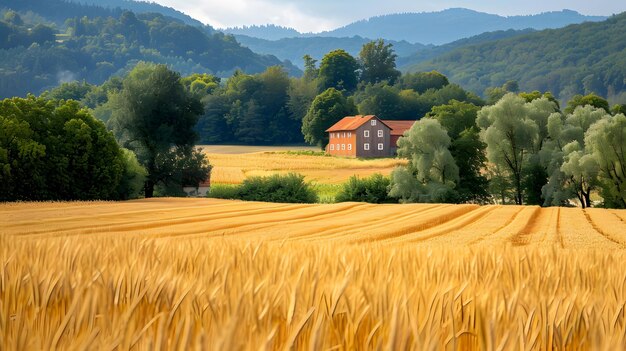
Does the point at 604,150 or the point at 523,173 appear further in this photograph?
the point at 523,173

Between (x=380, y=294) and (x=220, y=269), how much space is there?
1743mm

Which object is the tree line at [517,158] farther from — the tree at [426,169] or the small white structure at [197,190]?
the small white structure at [197,190]

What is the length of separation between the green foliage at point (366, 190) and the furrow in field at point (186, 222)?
1476 cm

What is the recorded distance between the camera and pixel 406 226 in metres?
21.3

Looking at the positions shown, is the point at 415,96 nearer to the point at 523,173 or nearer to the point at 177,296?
the point at 523,173

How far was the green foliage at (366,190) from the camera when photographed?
139ft

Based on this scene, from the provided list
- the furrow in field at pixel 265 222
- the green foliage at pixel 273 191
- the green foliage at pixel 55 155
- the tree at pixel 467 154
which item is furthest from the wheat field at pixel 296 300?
the tree at pixel 467 154

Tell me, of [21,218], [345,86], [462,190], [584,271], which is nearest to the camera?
[584,271]

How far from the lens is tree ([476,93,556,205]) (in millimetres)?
46750

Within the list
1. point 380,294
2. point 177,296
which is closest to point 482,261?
point 380,294

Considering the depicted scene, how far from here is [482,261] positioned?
21.9ft

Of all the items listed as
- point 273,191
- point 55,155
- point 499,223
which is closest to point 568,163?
point 273,191

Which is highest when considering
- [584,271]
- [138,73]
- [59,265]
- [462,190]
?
[138,73]

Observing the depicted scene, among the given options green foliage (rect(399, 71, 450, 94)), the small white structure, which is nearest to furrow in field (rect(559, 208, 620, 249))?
the small white structure
